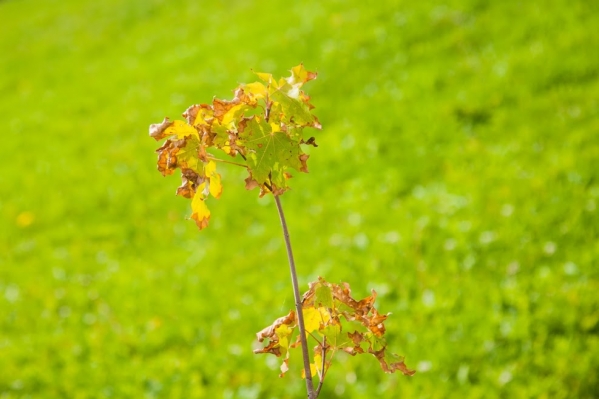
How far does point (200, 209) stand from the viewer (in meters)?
1.20

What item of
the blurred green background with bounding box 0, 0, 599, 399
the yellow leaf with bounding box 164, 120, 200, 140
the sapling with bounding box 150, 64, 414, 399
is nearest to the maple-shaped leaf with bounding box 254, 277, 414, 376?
the sapling with bounding box 150, 64, 414, 399

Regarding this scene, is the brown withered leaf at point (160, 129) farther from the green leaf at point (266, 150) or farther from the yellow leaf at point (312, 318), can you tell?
the yellow leaf at point (312, 318)

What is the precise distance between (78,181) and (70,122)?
2.08m

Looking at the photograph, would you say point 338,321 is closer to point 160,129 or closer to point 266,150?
point 266,150

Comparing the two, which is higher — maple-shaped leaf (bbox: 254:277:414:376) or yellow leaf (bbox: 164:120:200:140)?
yellow leaf (bbox: 164:120:200:140)

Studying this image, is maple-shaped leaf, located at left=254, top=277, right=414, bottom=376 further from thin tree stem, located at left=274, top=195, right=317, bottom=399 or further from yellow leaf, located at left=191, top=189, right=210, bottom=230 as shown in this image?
yellow leaf, located at left=191, top=189, right=210, bottom=230

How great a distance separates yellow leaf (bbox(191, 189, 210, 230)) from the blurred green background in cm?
229

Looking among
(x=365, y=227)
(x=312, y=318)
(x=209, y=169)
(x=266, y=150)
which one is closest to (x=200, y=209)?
(x=209, y=169)

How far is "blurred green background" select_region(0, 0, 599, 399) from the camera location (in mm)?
3424

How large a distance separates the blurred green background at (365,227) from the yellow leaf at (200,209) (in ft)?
7.52

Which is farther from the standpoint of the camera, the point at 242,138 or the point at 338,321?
the point at 338,321

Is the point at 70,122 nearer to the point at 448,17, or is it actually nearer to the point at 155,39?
the point at 155,39

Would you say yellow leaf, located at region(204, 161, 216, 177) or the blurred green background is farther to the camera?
the blurred green background

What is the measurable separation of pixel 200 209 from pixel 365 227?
11.3 ft
